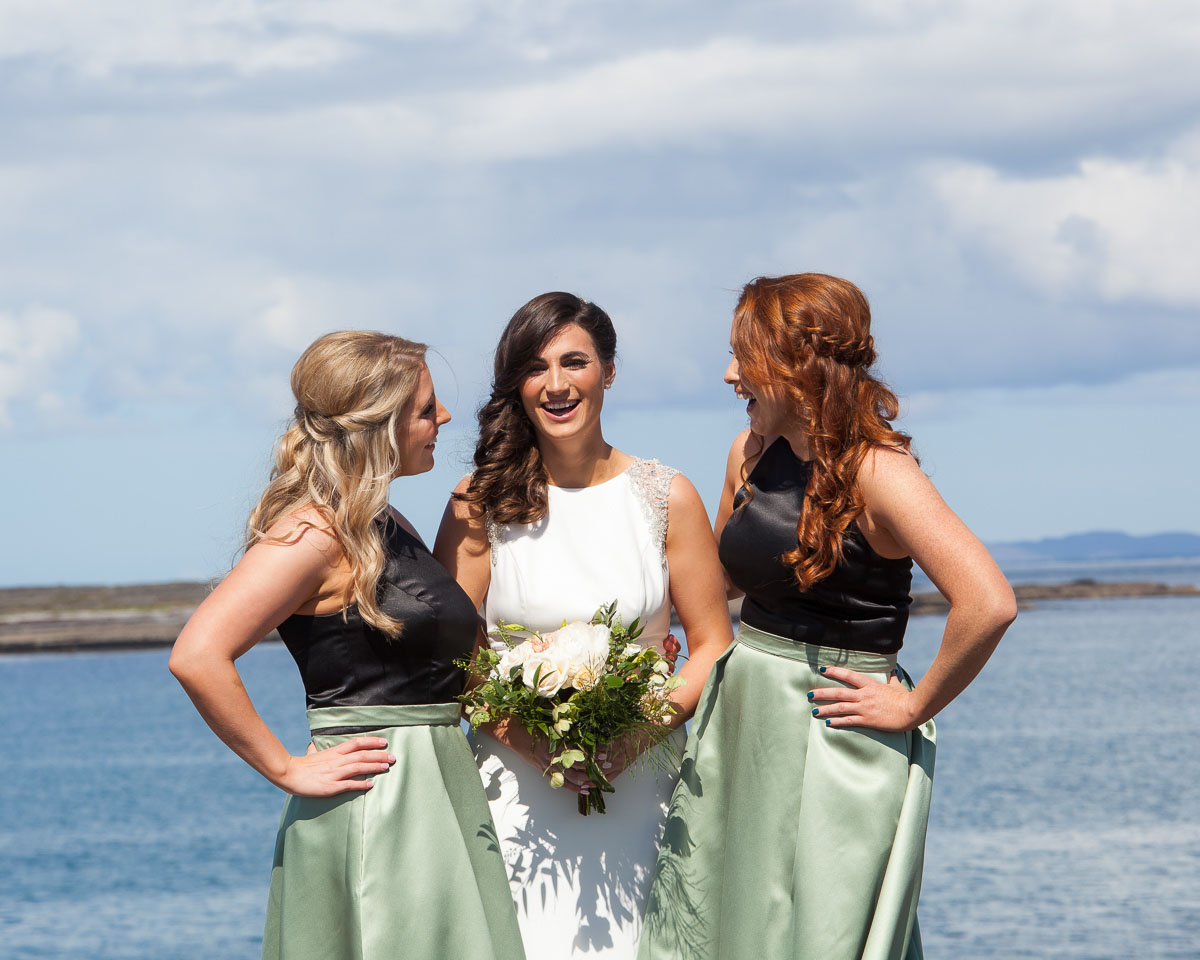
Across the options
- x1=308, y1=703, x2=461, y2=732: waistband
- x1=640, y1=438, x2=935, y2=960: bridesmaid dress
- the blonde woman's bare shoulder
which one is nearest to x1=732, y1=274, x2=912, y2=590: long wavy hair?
x1=640, y1=438, x2=935, y2=960: bridesmaid dress

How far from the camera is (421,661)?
4.93 meters

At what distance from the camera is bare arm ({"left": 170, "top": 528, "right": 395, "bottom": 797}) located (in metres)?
4.48

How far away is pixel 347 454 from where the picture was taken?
487 centimetres

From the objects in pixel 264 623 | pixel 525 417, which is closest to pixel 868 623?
pixel 525 417

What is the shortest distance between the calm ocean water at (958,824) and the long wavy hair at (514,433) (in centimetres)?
1541

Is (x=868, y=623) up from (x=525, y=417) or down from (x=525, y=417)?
down

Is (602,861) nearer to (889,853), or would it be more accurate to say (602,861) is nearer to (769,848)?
(769,848)

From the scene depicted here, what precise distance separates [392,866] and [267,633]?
96 cm

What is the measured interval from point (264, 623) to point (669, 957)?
6.66ft

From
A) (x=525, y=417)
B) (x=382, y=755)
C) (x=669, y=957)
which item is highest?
(x=525, y=417)

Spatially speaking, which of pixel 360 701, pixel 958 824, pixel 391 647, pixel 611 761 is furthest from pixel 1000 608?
pixel 958 824

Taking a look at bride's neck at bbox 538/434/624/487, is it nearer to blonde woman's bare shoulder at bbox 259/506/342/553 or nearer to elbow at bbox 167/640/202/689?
blonde woman's bare shoulder at bbox 259/506/342/553

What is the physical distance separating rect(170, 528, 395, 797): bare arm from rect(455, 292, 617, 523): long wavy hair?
3.43 ft

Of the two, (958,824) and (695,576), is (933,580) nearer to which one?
(695,576)
